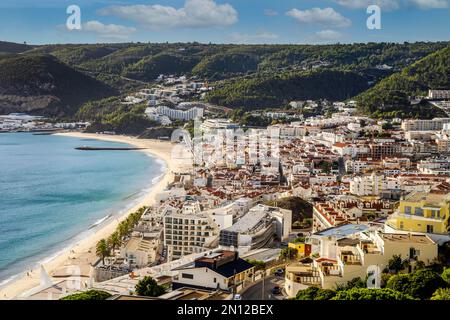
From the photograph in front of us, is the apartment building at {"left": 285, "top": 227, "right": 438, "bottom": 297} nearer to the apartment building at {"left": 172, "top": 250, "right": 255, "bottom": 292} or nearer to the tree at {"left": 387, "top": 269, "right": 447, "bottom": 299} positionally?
the tree at {"left": 387, "top": 269, "right": 447, "bottom": 299}

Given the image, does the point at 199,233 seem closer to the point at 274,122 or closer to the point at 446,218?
the point at 446,218

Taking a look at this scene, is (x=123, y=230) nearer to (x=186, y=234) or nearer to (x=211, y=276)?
(x=186, y=234)

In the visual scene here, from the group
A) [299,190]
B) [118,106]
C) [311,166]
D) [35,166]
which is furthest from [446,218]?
[118,106]

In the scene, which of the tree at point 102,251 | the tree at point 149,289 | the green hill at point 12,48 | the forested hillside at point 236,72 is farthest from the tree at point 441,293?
the green hill at point 12,48

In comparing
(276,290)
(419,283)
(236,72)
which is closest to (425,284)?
(419,283)

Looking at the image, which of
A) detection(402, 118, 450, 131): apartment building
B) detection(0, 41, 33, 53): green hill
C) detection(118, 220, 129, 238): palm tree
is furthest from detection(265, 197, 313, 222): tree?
detection(0, 41, 33, 53): green hill
